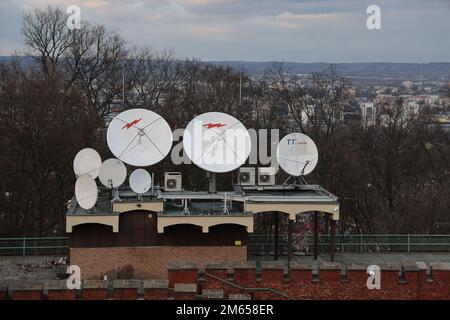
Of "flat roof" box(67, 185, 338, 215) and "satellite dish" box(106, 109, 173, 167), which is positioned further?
"satellite dish" box(106, 109, 173, 167)

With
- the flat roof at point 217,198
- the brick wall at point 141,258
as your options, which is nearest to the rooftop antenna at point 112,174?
the flat roof at point 217,198

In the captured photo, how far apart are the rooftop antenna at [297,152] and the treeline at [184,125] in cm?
1025

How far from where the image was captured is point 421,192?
146 ft

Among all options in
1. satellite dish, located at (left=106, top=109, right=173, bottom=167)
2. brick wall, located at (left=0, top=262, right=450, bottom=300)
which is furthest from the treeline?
brick wall, located at (left=0, top=262, right=450, bottom=300)

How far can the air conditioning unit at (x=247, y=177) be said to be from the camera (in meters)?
30.7

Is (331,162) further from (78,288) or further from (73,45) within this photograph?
(78,288)

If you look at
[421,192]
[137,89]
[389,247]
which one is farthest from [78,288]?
[137,89]

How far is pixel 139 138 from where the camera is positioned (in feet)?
93.6

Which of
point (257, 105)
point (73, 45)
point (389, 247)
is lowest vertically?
point (389, 247)

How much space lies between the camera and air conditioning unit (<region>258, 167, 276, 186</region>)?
3064 cm

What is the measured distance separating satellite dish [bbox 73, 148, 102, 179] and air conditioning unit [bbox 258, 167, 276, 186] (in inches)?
259

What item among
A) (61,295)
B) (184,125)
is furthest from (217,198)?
(184,125)

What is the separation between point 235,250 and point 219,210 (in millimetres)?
1618

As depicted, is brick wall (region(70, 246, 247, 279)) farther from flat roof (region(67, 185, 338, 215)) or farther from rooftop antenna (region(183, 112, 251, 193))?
rooftop antenna (region(183, 112, 251, 193))
